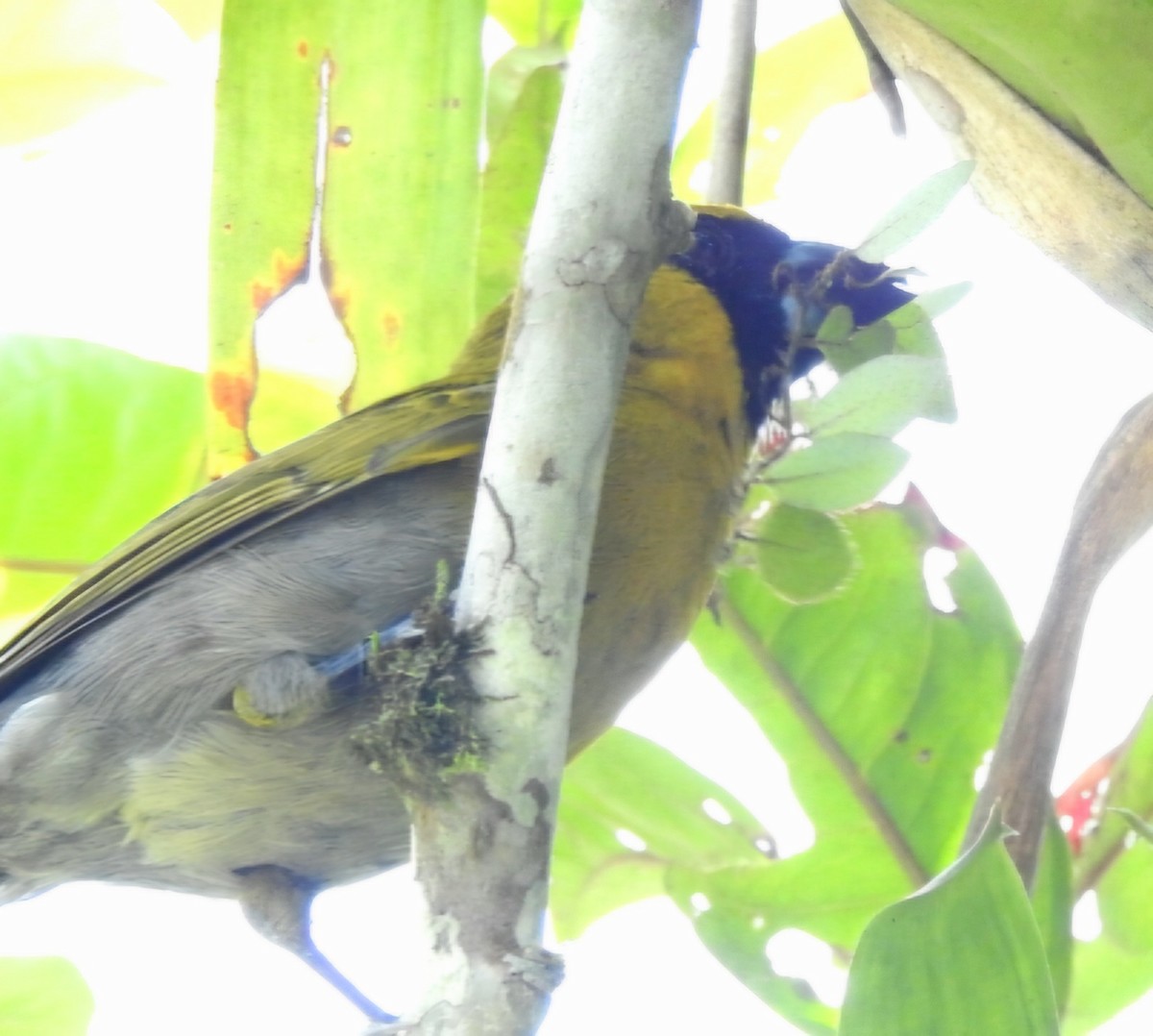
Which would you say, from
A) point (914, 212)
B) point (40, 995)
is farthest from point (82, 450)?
point (914, 212)

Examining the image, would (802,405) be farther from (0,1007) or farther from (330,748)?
(0,1007)

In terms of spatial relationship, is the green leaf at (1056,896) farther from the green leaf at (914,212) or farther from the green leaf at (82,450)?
the green leaf at (82,450)

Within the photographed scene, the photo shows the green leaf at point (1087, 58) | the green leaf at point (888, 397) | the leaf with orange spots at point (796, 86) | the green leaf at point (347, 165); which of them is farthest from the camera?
the leaf with orange spots at point (796, 86)

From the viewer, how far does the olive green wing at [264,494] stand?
2221 mm

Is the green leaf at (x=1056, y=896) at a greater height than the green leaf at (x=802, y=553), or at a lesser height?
lesser

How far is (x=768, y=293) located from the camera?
8.39 ft

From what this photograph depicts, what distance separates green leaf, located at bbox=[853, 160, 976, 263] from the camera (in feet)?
5.61

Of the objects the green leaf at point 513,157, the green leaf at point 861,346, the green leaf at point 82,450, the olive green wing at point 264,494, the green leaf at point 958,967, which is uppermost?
the green leaf at point 513,157

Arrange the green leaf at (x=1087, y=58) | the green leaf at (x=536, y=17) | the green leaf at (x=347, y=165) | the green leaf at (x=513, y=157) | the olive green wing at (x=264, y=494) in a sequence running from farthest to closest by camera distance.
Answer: the green leaf at (x=536, y=17), the green leaf at (x=513, y=157), the green leaf at (x=347, y=165), the olive green wing at (x=264, y=494), the green leaf at (x=1087, y=58)

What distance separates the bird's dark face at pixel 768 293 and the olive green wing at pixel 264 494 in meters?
0.48

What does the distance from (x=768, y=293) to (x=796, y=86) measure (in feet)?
1.90

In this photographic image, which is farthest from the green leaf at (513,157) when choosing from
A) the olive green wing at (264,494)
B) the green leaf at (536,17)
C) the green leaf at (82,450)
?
the green leaf at (82,450)

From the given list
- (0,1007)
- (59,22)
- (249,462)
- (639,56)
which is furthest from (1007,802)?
(59,22)

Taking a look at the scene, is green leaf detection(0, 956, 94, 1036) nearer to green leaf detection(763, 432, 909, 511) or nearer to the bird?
the bird
